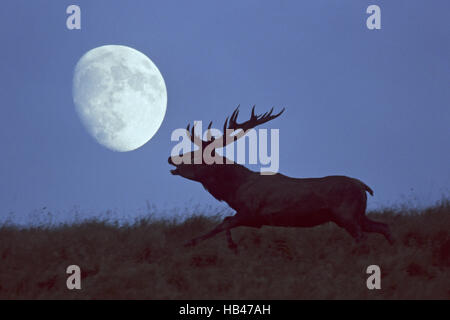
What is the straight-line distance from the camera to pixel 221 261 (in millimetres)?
7914

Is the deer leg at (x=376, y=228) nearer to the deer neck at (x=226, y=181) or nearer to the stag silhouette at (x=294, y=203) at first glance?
the stag silhouette at (x=294, y=203)

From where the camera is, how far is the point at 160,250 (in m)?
8.30

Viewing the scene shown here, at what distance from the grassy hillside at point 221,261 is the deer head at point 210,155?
0.98m

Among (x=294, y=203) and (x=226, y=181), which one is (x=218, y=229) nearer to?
(x=226, y=181)

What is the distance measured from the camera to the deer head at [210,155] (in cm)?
916

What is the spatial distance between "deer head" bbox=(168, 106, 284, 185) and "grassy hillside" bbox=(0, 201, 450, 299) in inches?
38.7

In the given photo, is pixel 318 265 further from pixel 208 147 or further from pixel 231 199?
pixel 208 147

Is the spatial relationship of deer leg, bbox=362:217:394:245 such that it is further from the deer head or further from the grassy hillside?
the deer head

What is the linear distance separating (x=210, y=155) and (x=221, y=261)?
6.74ft

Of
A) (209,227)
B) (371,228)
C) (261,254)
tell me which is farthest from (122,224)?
(371,228)

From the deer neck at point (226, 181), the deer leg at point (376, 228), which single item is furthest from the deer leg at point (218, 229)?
the deer leg at point (376, 228)

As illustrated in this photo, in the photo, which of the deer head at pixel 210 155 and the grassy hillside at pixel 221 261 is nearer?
the grassy hillside at pixel 221 261

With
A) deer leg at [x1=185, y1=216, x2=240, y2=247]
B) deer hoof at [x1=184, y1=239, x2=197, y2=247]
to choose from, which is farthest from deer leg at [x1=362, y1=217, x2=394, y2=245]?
deer hoof at [x1=184, y1=239, x2=197, y2=247]

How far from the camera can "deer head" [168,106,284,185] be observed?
30.0 ft
